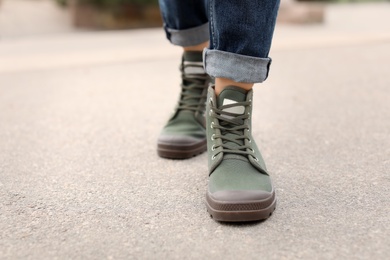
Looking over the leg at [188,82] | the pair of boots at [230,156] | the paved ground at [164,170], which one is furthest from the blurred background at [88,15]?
the pair of boots at [230,156]

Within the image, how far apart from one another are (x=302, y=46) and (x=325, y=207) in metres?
2.61

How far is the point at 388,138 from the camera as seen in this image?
158 cm

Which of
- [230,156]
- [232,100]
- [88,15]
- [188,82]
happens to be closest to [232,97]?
[232,100]

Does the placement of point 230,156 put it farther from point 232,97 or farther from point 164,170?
point 164,170

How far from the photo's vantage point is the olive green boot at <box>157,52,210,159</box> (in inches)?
55.1

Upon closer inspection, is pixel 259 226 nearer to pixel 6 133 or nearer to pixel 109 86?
pixel 6 133

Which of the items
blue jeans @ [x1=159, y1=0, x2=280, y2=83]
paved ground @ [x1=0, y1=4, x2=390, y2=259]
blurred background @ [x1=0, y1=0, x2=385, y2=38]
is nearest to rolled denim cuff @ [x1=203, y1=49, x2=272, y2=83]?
blue jeans @ [x1=159, y1=0, x2=280, y2=83]

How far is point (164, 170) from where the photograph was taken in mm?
1324

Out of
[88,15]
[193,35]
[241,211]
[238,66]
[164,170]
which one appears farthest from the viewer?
[88,15]

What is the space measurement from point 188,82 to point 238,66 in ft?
1.28

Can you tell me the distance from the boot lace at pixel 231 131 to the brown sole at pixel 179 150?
0.83 feet

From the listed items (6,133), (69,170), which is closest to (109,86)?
(6,133)

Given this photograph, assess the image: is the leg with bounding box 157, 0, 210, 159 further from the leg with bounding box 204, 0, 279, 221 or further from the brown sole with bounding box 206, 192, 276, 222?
the brown sole with bounding box 206, 192, 276, 222

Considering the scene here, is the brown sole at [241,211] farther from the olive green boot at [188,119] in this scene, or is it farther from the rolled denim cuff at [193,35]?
the rolled denim cuff at [193,35]
